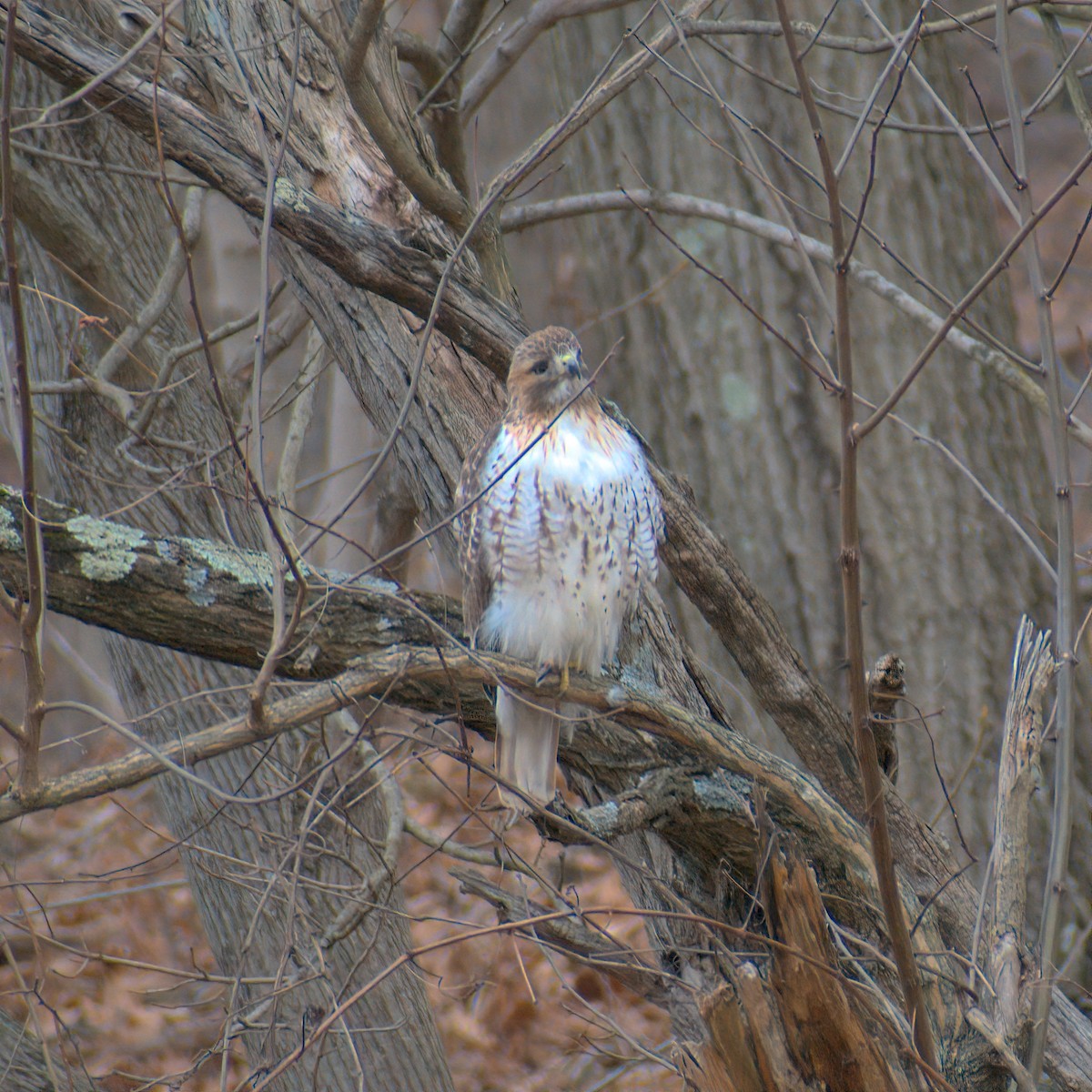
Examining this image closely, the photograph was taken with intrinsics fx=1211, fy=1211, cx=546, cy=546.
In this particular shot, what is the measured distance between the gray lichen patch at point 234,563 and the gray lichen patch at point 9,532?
342 millimetres

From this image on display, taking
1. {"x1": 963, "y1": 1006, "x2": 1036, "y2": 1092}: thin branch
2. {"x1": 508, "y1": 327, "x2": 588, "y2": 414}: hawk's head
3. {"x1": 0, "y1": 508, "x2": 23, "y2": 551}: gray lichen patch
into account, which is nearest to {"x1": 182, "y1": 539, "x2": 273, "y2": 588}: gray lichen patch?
{"x1": 0, "y1": 508, "x2": 23, "y2": 551}: gray lichen patch

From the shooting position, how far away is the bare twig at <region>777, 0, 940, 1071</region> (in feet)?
5.92

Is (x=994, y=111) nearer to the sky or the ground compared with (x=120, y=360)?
nearer to the sky

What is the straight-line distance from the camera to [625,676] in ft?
11.2

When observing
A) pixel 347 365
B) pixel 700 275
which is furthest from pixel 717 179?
pixel 347 365

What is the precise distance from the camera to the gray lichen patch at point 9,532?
2.58 m

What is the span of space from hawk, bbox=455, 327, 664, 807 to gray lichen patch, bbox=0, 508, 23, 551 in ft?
3.74

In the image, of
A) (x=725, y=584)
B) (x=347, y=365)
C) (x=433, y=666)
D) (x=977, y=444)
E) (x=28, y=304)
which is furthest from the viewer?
(x=977, y=444)

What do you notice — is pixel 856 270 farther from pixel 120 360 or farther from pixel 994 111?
pixel 994 111

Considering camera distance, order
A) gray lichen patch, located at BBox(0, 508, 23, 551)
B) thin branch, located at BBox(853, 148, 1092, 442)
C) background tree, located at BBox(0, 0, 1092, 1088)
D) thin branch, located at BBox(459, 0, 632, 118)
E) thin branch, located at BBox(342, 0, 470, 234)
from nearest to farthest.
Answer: thin branch, located at BBox(853, 148, 1092, 442), background tree, located at BBox(0, 0, 1092, 1088), gray lichen patch, located at BBox(0, 508, 23, 551), thin branch, located at BBox(342, 0, 470, 234), thin branch, located at BBox(459, 0, 632, 118)

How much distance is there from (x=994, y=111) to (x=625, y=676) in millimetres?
9201

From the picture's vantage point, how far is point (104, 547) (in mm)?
2602

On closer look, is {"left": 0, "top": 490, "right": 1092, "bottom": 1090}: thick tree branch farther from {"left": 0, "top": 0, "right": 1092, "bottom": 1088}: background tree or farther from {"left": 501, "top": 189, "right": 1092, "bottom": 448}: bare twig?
{"left": 501, "top": 189, "right": 1092, "bottom": 448}: bare twig

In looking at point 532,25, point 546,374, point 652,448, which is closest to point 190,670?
point 546,374
